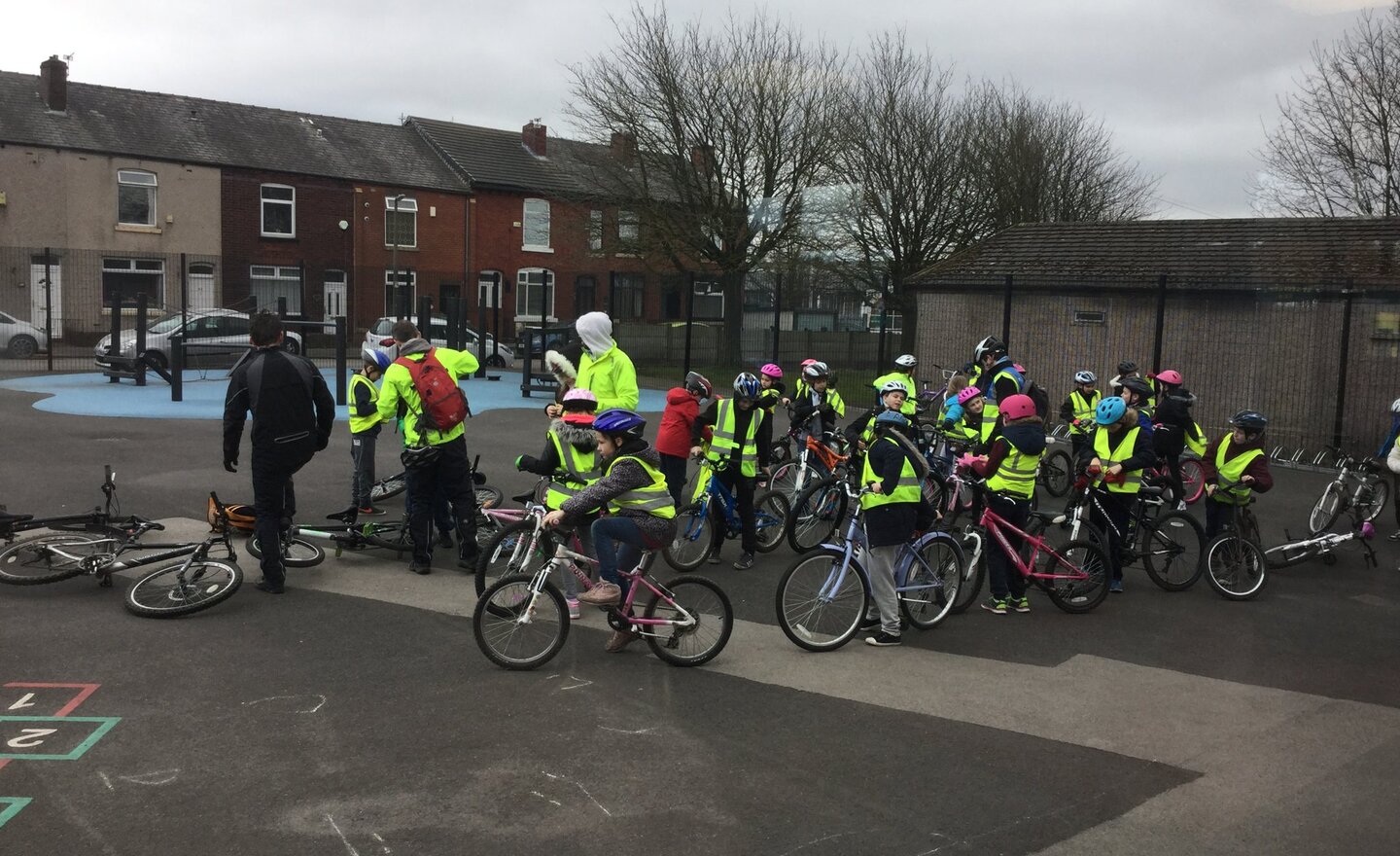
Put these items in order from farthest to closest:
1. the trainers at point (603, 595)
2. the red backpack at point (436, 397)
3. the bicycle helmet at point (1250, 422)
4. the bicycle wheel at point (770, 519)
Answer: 1. the bicycle wheel at point (770, 519)
2. the bicycle helmet at point (1250, 422)
3. the red backpack at point (436, 397)
4. the trainers at point (603, 595)

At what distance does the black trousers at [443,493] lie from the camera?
28.9 feet

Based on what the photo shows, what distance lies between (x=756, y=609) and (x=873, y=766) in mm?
2916

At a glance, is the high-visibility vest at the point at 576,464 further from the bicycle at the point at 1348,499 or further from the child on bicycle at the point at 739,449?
the bicycle at the point at 1348,499

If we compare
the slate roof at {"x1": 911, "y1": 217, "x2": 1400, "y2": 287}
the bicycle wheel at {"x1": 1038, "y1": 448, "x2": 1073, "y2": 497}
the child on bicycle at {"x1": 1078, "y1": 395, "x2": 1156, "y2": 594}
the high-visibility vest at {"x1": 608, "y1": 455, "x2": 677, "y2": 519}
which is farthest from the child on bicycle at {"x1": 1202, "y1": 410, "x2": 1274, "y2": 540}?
the slate roof at {"x1": 911, "y1": 217, "x2": 1400, "y2": 287}

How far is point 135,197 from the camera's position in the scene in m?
36.6

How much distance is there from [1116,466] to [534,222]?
126 ft

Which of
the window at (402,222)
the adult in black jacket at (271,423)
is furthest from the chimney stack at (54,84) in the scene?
the adult in black jacket at (271,423)

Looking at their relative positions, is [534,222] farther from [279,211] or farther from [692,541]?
[692,541]

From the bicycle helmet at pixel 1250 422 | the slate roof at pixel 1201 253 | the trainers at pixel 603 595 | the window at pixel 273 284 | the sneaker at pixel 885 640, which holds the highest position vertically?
the slate roof at pixel 1201 253

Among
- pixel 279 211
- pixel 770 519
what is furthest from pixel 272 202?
pixel 770 519

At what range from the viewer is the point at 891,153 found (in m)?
32.5

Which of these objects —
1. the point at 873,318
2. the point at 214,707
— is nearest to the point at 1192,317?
the point at 873,318

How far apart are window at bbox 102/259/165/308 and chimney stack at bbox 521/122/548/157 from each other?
51.8 feet

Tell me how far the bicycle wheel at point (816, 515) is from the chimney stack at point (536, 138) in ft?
129
